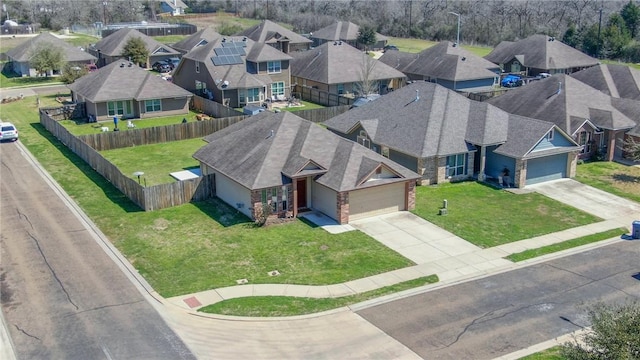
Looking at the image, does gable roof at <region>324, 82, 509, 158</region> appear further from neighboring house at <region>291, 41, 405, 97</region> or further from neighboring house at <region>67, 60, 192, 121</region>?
neighboring house at <region>67, 60, 192, 121</region>

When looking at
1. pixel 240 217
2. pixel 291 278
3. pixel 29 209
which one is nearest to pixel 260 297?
pixel 291 278

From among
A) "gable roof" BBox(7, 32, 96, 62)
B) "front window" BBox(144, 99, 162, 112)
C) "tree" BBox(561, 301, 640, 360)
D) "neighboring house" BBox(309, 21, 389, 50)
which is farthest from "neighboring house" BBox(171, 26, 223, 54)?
"tree" BBox(561, 301, 640, 360)

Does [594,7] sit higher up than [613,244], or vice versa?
[594,7]

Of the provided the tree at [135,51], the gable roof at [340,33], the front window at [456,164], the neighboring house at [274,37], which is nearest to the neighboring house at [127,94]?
the tree at [135,51]

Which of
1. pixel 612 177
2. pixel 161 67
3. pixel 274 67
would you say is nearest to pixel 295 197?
A: pixel 612 177

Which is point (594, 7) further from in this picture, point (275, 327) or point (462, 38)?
point (275, 327)

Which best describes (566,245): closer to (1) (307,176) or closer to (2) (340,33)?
(1) (307,176)

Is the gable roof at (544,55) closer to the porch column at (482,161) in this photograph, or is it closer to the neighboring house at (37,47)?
the porch column at (482,161)

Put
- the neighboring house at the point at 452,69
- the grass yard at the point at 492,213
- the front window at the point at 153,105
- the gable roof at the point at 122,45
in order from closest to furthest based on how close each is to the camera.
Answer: the grass yard at the point at 492,213 → the front window at the point at 153,105 → the neighboring house at the point at 452,69 → the gable roof at the point at 122,45
